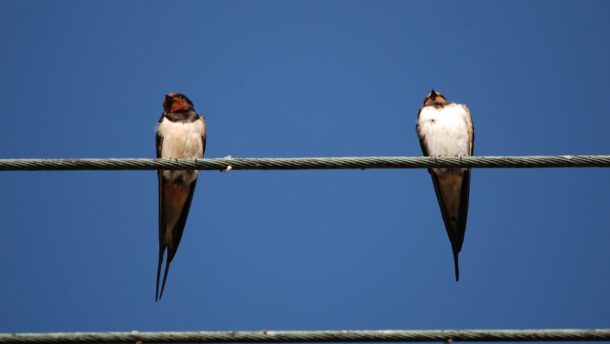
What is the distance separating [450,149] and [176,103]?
87.0 inches

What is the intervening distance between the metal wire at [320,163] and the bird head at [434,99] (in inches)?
130

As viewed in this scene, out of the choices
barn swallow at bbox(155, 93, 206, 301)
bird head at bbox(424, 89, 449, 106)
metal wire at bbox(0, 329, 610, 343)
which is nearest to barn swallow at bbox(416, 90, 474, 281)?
bird head at bbox(424, 89, 449, 106)

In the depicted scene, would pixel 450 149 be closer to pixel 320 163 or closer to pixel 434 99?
pixel 434 99

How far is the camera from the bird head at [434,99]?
692 centimetres

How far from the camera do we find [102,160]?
354cm

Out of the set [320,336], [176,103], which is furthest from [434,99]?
[320,336]

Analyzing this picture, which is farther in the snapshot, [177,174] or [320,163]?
[177,174]

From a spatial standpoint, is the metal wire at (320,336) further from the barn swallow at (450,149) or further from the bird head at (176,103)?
the bird head at (176,103)

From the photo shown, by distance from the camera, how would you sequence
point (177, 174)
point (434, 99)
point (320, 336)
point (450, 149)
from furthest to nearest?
point (434, 99) → point (450, 149) → point (177, 174) → point (320, 336)

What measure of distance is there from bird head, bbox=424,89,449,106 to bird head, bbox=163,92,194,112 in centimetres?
196

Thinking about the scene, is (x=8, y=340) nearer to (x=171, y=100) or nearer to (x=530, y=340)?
(x=530, y=340)

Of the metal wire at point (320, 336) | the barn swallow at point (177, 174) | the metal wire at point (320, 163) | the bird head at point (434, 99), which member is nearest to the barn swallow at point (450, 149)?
the bird head at point (434, 99)

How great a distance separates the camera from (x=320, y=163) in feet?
11.6

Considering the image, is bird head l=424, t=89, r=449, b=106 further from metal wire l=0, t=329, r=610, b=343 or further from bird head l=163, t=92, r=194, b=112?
metal wire l=0, t=329, r=610, b=343
